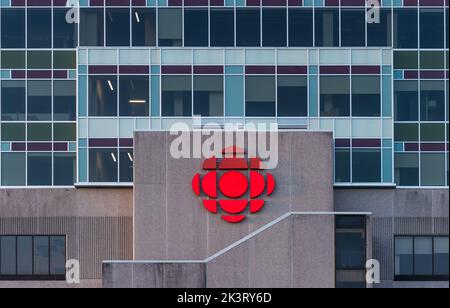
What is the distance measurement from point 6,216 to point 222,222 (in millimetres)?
9986

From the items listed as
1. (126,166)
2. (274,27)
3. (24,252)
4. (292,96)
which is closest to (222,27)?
(274,27)

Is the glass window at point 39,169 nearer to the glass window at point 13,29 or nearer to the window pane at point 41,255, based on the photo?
the window pane at point 41,255

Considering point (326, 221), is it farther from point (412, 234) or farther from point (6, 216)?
point (6, 216)

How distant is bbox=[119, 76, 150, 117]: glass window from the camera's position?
4128 cm

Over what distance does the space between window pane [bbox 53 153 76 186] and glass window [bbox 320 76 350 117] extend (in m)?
11.3

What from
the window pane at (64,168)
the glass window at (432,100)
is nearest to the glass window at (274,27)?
the glass window at (432,100)

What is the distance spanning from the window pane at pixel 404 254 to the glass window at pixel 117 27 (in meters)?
14.9

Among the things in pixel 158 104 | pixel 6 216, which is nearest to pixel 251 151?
pixel 158 104

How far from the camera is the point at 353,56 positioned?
41.2m

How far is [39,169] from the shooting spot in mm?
41469

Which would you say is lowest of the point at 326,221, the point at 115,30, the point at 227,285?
the point at 227,285

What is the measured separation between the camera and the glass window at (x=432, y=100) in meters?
41.6

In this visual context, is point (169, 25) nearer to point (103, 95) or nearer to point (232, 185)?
point (103, 95)

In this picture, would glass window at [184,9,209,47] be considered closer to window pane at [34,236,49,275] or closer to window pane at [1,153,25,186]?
window pane at [1,153,25,186]
